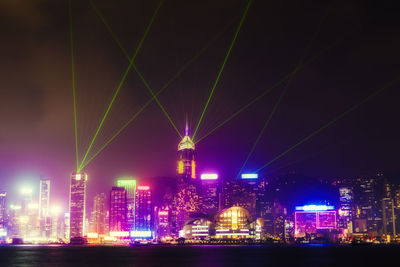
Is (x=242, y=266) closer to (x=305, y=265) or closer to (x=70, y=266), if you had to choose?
(x=305, y=265)

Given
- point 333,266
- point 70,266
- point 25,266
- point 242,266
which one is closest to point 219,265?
point 242,266

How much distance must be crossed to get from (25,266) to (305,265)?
1988 inches

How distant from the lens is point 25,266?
102 m

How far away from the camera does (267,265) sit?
9906cm

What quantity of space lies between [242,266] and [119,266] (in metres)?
21.4

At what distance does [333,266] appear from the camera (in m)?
101

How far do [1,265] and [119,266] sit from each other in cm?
2246

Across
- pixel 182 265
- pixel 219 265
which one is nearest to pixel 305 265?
pixel 219 265

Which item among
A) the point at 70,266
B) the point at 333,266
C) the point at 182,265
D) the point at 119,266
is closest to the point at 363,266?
the point at 333,266

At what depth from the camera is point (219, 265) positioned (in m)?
97.6

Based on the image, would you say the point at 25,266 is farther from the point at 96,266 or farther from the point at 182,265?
the point at 182,265

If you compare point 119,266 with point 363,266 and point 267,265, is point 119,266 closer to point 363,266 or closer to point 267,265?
point 267,265

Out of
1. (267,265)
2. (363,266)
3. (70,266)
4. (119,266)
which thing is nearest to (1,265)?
(70,266)

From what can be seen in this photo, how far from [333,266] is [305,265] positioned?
602 cm
